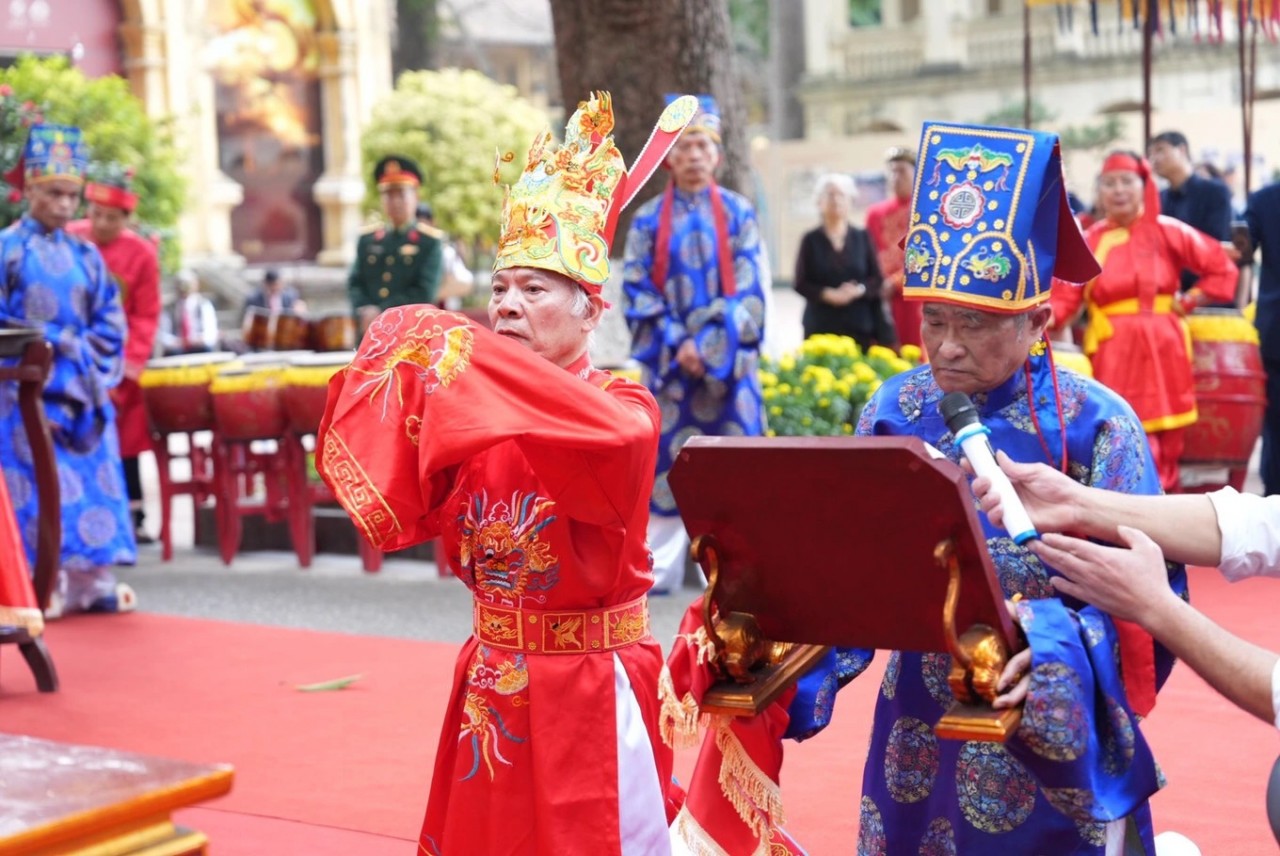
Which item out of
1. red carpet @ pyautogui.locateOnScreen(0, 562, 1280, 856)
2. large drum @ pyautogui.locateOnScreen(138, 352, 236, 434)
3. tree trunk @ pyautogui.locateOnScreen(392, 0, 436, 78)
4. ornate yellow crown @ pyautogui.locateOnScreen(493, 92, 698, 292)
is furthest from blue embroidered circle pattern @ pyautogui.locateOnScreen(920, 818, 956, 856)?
tree trunk @ pyautogui.locateOnScreen(392, 0, 436, 78)

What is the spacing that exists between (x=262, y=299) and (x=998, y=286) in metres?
15.5

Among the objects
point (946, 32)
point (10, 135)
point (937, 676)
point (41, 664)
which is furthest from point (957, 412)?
point (946, 32)

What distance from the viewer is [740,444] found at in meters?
1.92

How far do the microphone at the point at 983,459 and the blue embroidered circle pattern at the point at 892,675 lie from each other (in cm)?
44

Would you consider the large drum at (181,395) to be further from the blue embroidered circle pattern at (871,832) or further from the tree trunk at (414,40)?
the tree trunk at (414,40)

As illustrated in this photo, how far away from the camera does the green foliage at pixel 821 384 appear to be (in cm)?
714

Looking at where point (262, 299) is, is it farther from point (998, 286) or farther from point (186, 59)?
point (998, 286)

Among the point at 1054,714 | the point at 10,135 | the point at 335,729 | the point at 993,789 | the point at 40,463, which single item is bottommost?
the point at 335,729

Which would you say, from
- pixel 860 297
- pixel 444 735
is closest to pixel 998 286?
pixel 444 735

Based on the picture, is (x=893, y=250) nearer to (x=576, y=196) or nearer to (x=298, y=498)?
(x=298, y=498)

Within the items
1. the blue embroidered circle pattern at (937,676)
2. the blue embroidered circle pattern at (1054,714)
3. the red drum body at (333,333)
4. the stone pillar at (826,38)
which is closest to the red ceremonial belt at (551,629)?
the blue embroidered circle pattern at (937,676)

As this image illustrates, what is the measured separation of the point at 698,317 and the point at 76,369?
2.43m

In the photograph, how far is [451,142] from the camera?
61.9 ft

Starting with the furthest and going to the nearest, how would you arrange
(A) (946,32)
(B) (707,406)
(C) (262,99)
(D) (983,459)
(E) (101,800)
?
(A) (946,32) → (C) (262,99) → (B) (707,406) → (D) (983,459) → (E) (101,800)
